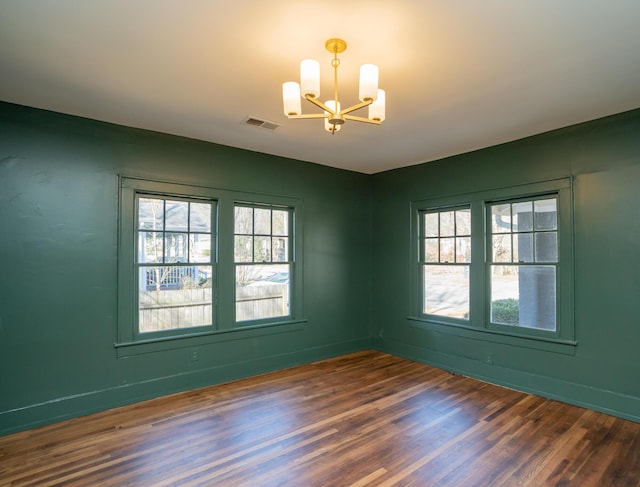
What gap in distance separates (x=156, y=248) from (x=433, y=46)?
3307 mm

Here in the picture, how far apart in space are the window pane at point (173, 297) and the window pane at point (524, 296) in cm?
349

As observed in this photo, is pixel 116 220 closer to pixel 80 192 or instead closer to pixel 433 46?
pixel 80 192

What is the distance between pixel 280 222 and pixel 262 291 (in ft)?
3.21

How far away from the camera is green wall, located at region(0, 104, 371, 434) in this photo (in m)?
3.22

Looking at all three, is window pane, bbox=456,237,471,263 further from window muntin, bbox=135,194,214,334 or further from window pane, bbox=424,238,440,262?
window muntin, bbox=135,194,214,334

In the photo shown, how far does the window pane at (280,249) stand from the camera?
5000 millimetres

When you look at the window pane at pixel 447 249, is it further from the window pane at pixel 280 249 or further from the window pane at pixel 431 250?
the window pane at pixel 280 249

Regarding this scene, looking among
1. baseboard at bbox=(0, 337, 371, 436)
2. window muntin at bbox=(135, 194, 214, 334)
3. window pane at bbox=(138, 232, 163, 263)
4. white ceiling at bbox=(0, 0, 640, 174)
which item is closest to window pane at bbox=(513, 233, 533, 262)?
white ceiling at bbox=(0, 0, 640, 174)

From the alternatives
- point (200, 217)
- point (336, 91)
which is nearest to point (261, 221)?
point (200, 217)

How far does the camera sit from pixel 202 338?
4234 mm

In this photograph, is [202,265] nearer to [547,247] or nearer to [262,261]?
[262,261]

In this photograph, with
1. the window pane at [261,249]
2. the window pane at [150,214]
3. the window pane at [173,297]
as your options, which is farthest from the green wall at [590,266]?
the window pane at [150,214]

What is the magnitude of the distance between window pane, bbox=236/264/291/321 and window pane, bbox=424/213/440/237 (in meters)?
2.06

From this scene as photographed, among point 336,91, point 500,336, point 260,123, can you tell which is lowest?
point 500,336
